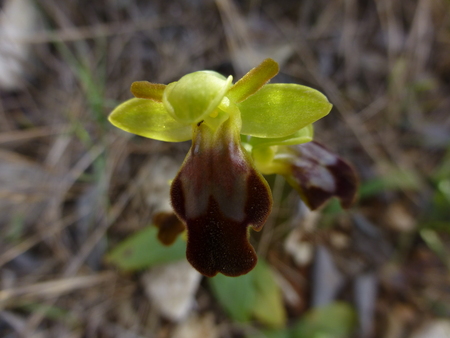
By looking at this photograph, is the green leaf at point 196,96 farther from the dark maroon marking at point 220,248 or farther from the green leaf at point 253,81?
the dark maroon marking at point 220,248

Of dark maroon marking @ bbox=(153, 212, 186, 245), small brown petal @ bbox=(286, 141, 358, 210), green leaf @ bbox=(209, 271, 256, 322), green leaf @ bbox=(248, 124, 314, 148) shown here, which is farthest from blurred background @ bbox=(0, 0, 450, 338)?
dark maroon marking @ bbox=(153, 212, 186, 245)

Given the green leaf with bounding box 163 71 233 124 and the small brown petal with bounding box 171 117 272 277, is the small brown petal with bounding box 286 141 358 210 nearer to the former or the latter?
the small brown petal with bounding box 171 117 272 277

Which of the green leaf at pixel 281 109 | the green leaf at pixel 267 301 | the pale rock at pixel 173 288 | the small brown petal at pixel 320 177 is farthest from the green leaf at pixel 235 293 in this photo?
the green leaf at pixel 281 109

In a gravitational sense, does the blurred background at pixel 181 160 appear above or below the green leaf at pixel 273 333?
above

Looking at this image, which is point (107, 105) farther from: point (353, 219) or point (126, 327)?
point (353, 219)

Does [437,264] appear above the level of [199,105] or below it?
below

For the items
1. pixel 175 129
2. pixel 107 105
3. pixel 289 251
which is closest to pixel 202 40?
pixel 107 105

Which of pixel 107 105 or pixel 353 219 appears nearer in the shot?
pixel 353 219
